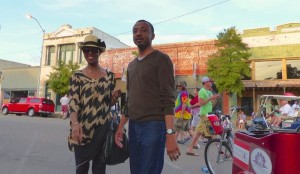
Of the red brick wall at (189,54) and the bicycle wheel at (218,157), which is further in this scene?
the red brick wall at (189,54)

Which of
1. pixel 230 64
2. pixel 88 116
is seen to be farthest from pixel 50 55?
pixel 88 116

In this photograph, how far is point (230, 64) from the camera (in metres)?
22.7

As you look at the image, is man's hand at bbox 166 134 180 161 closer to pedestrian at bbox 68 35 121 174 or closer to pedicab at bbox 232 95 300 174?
pedicab at bbox 232 95 300 174

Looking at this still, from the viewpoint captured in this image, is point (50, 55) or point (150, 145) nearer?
point (150, 145)

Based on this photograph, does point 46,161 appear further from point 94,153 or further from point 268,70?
point 268,70

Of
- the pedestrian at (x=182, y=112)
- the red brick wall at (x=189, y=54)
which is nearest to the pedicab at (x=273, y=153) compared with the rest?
the pedestrian at (x=182, y=112)

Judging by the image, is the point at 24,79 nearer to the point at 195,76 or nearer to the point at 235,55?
the point at 195,76

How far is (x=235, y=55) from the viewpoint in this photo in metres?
23.0

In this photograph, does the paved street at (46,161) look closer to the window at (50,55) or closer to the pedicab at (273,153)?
the pedicab at (273,153)

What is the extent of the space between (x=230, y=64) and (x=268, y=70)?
4.11m

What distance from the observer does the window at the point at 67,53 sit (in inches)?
1454

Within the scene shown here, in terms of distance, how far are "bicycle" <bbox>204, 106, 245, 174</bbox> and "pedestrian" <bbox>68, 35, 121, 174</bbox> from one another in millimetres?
2902

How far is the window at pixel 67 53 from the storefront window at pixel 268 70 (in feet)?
69.5

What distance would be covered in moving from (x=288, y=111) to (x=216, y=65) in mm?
12569
